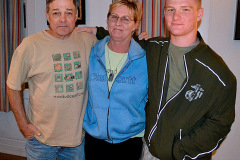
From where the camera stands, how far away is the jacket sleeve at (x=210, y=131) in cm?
123

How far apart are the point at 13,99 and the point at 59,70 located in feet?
1.30

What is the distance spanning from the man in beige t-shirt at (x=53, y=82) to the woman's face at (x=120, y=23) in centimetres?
26

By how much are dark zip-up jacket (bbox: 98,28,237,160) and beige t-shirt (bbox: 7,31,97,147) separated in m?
0.56

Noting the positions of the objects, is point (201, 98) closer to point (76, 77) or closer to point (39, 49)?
point (76, 77)

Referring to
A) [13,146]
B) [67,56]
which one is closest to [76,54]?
[67,56]

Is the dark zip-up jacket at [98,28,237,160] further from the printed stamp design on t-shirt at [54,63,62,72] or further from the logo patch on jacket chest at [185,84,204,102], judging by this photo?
the printed stamp design on t-shirt at [54,63,62,72]

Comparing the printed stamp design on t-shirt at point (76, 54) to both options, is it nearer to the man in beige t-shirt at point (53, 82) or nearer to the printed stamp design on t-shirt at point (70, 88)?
the man in beige t-shirt at point (53, 82)

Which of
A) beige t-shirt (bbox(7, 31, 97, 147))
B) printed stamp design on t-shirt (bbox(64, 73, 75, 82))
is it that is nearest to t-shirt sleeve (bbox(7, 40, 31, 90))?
beige t-shirt (bbox(7, 31, 97, 147))

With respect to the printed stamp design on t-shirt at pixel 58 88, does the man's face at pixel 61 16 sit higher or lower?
higher

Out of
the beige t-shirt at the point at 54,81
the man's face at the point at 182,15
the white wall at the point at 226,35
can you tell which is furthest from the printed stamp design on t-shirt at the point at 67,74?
the white wall at the point at 226,35

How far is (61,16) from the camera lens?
1.46m

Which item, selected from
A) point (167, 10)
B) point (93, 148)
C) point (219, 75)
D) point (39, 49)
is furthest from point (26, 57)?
point (219, 75)

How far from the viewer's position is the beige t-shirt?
57.4 inches

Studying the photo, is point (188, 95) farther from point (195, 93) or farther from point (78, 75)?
point (78, 75)
